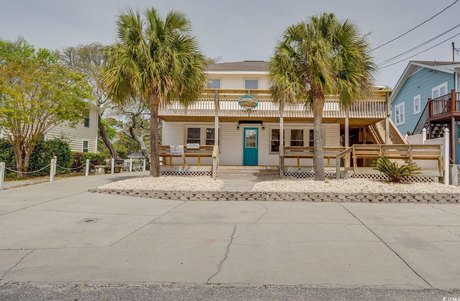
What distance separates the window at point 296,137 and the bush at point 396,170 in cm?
593

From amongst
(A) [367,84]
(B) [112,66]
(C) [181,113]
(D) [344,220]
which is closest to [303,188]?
(D) [344,220]

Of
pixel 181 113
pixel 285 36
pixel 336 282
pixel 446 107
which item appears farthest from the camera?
pixel 446 107

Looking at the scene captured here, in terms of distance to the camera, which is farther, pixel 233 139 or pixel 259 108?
pixel 233 139

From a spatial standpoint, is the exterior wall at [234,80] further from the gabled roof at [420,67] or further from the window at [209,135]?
the gabled roof at [420,67]

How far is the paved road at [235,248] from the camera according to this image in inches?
127

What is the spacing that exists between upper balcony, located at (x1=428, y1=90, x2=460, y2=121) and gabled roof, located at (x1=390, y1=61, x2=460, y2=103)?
1896 mm

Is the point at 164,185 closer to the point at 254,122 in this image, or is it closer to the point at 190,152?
the point at 190,152

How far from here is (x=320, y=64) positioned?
9.52 meters

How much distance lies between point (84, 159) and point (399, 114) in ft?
82.3

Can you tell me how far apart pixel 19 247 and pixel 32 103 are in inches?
476

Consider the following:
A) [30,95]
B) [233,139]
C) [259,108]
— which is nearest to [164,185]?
[259,108]

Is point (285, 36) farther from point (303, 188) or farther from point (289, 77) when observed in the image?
point (303, 188)

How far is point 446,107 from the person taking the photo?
632 inches

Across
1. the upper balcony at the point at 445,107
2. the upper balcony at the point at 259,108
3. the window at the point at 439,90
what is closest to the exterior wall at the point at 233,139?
the upper balcony at the point at 259,108
